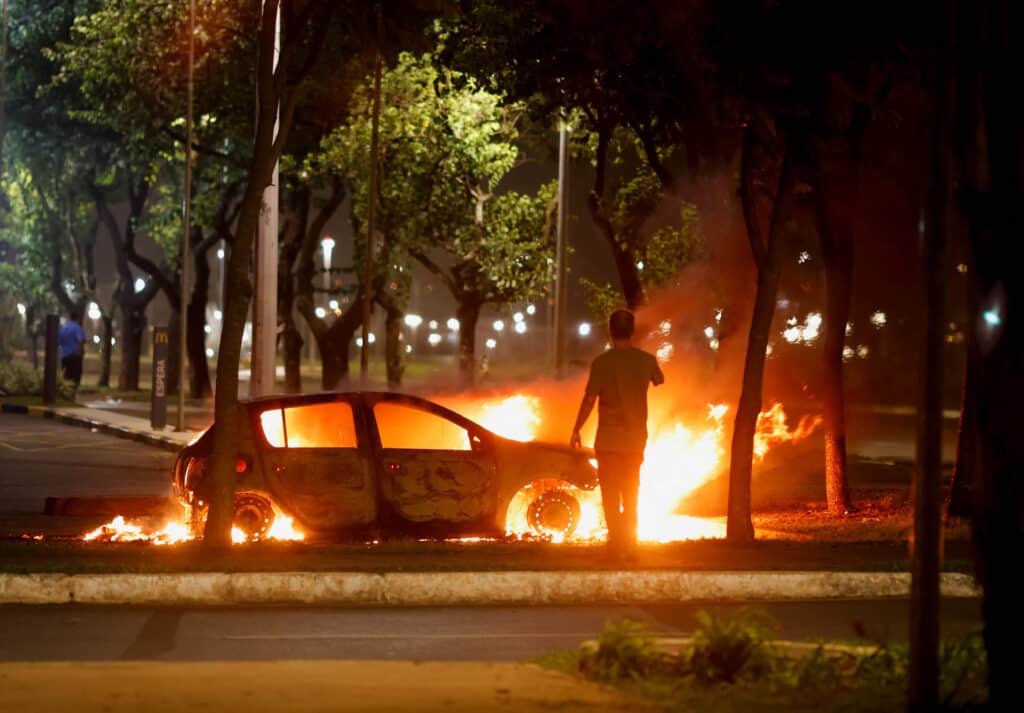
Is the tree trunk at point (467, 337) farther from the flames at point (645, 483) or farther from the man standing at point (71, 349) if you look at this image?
the flames at point (645, 483)

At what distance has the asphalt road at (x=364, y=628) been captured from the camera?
26.6 feet

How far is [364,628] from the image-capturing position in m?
8.96

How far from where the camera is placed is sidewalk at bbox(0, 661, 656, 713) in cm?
665

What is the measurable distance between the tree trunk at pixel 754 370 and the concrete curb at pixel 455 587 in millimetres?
1791

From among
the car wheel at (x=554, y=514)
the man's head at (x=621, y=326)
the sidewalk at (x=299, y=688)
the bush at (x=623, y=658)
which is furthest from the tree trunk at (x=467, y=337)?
the bush at (x=623, y=658)

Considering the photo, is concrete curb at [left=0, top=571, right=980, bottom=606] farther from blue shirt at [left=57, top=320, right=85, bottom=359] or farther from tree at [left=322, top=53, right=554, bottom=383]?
blue shirt at [left=57, top=320, right=85, bottom=359]

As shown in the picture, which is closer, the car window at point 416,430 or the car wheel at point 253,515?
the car wheel at point 253,515

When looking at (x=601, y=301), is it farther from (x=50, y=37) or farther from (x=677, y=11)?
(x=677, y=11)

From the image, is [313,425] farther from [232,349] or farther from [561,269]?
[561,269]

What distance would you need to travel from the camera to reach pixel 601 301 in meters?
33.8

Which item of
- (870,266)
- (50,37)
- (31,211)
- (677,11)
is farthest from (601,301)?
(31,211)

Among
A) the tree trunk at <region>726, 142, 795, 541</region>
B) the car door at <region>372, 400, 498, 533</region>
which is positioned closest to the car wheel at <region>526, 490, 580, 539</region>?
the car door at <region>372, 400, 498, 533</region>

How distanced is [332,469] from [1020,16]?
702 cm

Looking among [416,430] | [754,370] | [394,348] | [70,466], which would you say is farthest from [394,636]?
[394,348]
